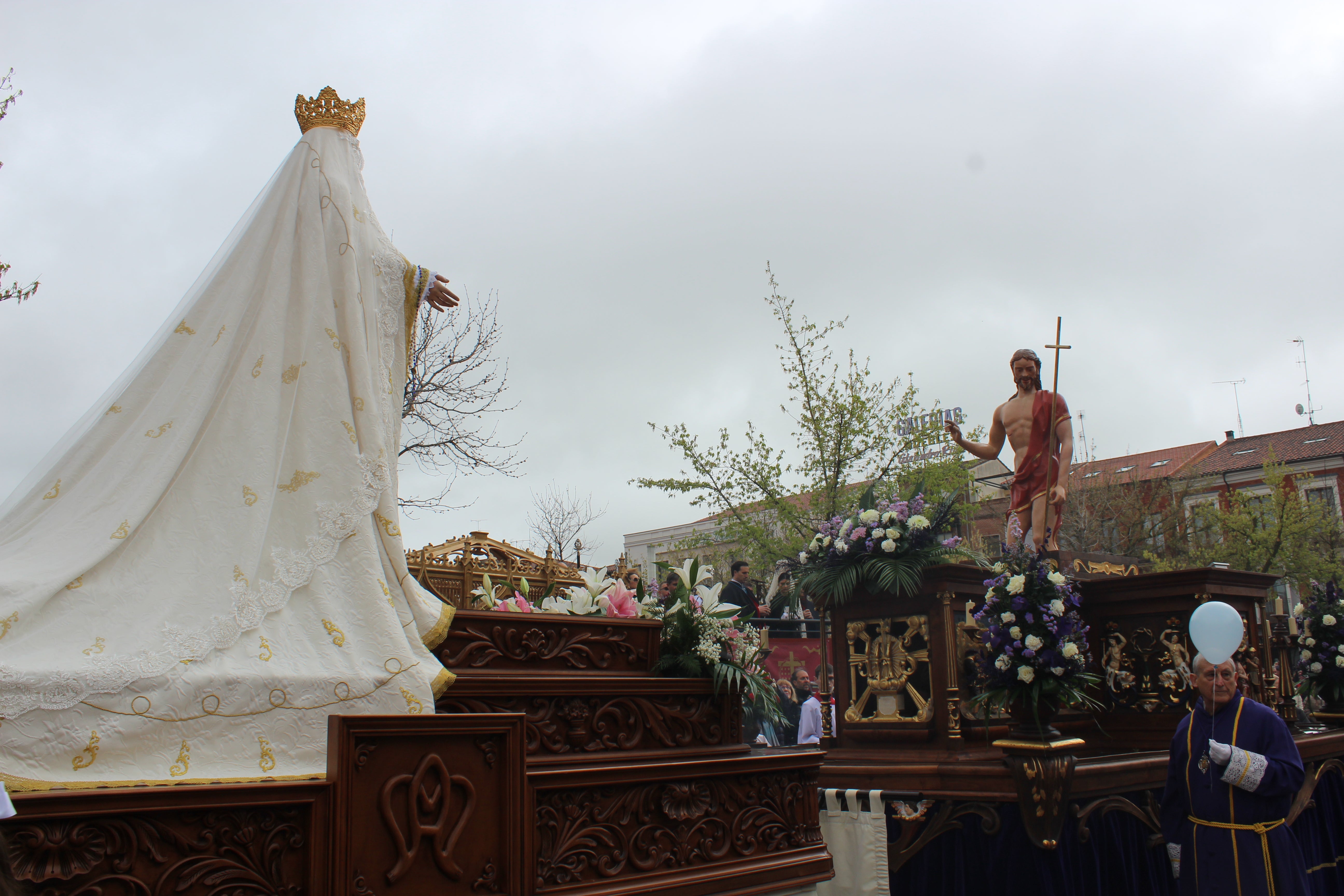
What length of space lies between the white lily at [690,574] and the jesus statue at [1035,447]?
2609mm

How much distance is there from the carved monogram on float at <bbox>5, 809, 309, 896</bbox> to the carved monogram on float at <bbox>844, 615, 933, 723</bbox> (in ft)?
13.4

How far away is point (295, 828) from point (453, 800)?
415 mm

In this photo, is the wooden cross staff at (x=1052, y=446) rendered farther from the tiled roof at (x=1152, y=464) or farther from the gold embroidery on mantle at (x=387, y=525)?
the tiled roof at (x=1152, y=464)

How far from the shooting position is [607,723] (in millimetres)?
3459

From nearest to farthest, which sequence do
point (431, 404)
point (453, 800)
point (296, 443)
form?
point (453, 800) → point (296, 443) → point (431, 404)

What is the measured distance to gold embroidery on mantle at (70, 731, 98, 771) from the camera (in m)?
2.30

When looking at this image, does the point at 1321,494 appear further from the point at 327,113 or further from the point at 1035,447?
the point at 327,113

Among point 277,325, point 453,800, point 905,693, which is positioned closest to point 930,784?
point 905,693

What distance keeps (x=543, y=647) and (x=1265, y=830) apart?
11.2 feet

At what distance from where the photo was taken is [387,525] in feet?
10.5

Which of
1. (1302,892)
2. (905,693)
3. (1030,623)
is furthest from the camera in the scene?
(905,693)

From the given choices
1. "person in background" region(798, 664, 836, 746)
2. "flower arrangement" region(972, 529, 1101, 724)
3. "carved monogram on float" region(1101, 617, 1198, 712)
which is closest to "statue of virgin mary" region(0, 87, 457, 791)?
"flower arrangement" region(972, 529, 1101, 724)

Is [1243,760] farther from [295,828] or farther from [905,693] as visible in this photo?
[295,828]

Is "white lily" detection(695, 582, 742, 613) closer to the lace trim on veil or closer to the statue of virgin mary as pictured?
the statue of virgin mary
